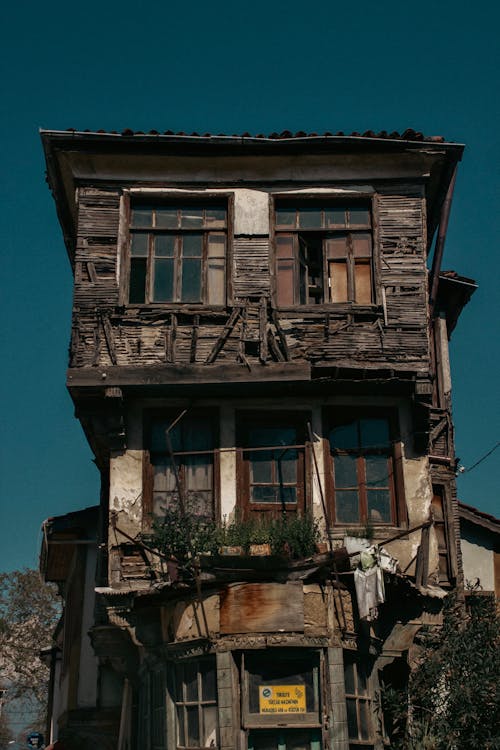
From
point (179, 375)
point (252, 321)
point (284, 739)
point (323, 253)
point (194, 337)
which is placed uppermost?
point (323, 253)

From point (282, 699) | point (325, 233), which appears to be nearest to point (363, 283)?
point (325, 233)

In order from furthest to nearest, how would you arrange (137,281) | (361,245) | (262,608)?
(361,245)
(137,281)
(262,608)

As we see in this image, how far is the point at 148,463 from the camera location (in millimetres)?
16078

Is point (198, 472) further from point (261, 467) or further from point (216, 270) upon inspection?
point (216, 270)

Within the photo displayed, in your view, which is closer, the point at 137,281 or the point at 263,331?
the point at 263,331

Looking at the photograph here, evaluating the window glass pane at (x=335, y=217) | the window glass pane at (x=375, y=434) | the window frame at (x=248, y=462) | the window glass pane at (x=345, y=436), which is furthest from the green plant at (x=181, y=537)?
the window glass pane at (x=335, y=217)

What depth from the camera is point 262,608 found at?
1419 centimetres

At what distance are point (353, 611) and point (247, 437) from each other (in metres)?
3.30

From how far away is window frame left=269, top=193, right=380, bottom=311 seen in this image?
16812 millimetres

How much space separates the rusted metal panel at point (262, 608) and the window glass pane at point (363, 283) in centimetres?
504

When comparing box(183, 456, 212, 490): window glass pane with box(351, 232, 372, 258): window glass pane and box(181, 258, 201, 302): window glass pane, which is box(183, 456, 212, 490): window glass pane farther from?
box(351, 232, 372, 258): window glass pane

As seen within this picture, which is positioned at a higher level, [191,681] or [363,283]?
[363,283]

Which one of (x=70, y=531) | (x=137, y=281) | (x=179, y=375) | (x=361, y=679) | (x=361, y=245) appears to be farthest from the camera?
(x=70, y=531)

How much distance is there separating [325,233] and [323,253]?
0.37m
